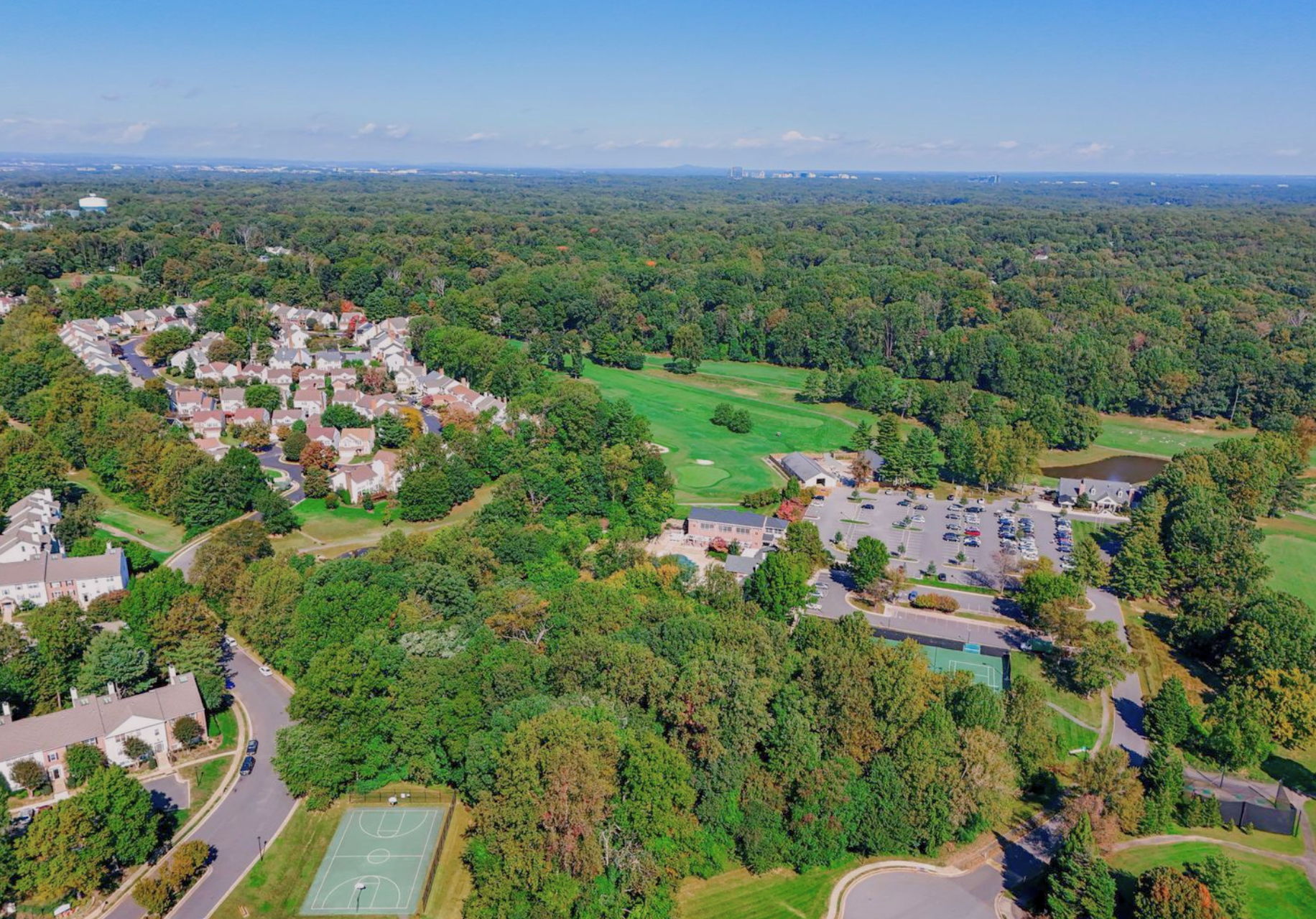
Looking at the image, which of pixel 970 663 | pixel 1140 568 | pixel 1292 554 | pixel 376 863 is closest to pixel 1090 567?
pixel 1140 568

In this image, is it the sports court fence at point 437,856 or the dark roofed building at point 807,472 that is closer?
the sports court fence at point 437,856

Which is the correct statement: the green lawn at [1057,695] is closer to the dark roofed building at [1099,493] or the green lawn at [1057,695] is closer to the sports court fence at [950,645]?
the sports court fence at [950,645]

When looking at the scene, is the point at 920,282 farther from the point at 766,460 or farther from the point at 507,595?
the point at 507,595

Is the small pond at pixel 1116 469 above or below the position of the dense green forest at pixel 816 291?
below

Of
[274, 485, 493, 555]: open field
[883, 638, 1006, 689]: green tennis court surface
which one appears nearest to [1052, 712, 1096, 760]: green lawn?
[883, 638, 1006, 689]: green tennis court surface

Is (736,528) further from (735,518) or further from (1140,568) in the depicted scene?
(1140,568)

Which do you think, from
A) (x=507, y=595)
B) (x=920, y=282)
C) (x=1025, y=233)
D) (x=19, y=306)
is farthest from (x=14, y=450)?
(x=1025, y=233)

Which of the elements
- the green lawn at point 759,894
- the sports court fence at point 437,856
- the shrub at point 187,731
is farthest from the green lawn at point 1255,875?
the shrub at point 187,731
